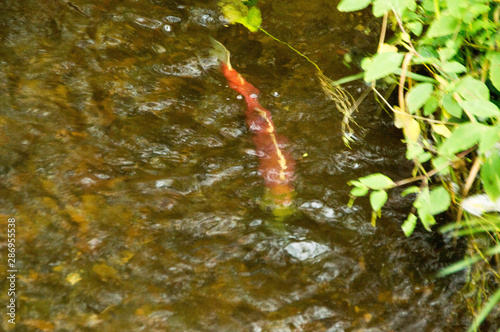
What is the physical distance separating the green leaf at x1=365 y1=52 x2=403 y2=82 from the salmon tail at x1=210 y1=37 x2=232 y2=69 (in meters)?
1.68

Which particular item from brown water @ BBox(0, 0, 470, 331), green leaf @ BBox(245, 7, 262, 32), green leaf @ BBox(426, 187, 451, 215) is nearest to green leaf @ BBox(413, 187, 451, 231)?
green leaf @ BBox(426, 187, 451, 215)

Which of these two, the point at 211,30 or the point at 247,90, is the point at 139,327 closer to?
the point at 247,90

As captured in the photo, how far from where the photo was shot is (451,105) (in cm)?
172

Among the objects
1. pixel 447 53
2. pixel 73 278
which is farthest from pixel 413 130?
pixel 73 278

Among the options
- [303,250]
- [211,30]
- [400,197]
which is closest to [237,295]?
[303,250]

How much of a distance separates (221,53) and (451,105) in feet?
5.97

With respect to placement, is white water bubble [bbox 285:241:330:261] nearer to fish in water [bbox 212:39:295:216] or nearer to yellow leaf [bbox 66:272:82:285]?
fish in water [bbox 212:39:295:216]

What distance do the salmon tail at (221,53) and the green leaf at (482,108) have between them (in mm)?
1881

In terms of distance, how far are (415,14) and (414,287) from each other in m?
1.23

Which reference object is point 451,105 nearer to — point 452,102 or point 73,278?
point 452,102

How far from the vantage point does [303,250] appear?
7.09ft

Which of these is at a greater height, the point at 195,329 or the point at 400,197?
the point at 400,197

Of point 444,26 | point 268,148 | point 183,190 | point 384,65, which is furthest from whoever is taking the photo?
point 268,148

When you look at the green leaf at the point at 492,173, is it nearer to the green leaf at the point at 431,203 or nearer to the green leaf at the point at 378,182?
the green leaf at the point at 431,203
